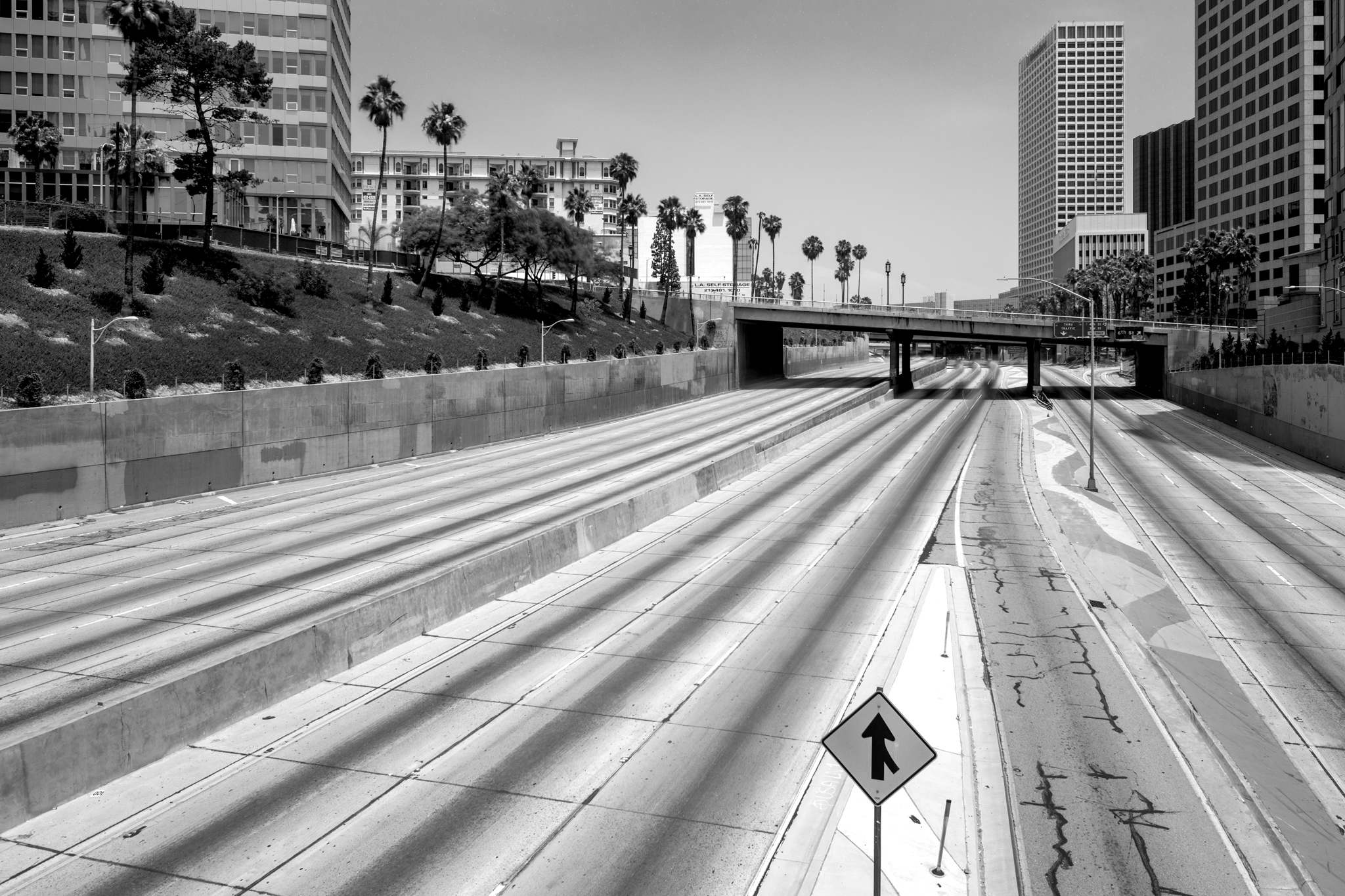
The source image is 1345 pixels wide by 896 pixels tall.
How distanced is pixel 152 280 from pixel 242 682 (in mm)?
49000

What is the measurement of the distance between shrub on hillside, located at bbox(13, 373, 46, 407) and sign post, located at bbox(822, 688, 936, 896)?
36982mm

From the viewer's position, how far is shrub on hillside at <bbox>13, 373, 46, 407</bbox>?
36.4m

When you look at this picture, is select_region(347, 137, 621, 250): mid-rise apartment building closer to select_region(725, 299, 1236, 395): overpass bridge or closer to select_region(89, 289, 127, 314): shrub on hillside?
select_region(725, 299, 1236, 395): overpass bridge

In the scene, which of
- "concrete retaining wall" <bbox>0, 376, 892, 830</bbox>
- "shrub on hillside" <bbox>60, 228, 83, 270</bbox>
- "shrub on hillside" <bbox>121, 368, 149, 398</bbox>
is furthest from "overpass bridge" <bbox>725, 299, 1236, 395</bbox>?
"concrete retaining wall" <bbox>0, 376, 892, 830</bbox>

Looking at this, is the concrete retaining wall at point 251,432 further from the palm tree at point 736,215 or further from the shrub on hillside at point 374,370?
the palm tree at point 736,215

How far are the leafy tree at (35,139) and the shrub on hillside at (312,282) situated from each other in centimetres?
2573

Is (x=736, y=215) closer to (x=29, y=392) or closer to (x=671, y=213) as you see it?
(x=671, y=213)

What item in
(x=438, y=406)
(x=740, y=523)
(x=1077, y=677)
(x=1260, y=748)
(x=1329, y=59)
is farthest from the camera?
(x=1329, y=59)

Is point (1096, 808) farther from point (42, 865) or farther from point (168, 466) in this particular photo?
point (168, 466)

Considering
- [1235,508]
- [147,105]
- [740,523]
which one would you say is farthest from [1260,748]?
[147,105]

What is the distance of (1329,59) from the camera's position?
83.5 m

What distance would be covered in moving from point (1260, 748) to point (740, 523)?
2232 centimetres

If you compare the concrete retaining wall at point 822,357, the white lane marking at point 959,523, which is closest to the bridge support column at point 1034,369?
the concrete retaining wall at point 822,357

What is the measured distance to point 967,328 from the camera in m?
96.4
